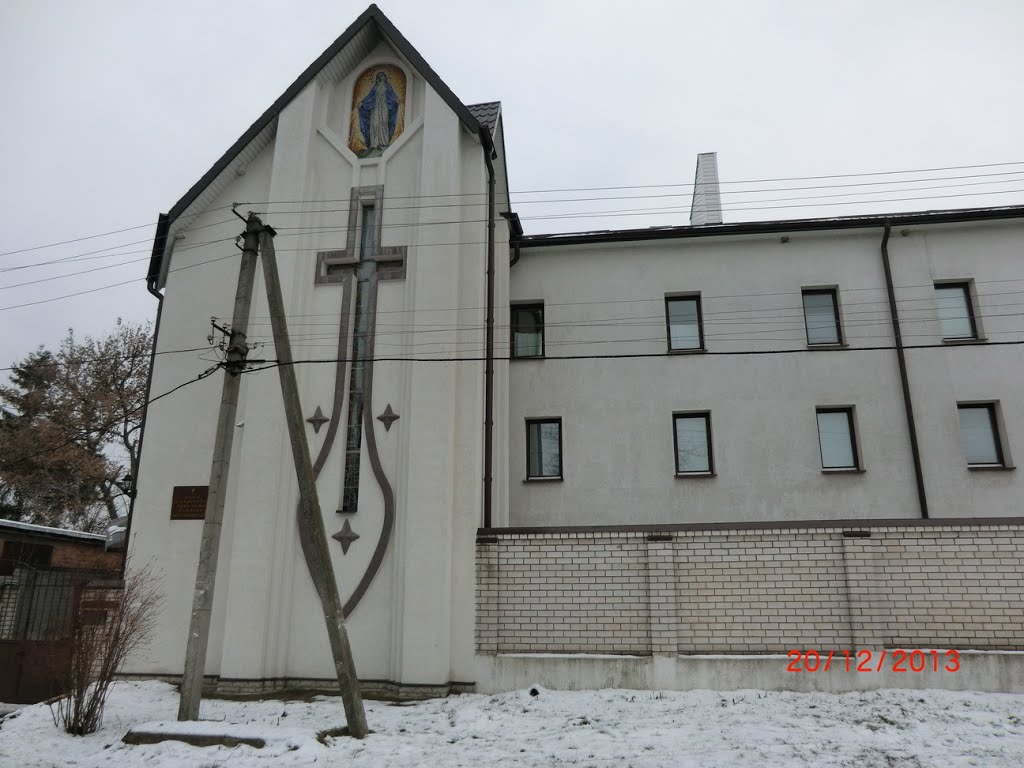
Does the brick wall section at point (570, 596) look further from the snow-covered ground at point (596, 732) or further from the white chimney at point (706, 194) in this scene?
the white chimney at point (706, 194)

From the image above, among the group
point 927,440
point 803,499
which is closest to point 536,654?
point 803,499

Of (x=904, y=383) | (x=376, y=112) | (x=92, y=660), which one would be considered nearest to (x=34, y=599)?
(x=92, y=660)

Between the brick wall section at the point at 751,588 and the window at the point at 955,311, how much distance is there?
6142mm

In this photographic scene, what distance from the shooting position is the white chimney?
65.3 feet

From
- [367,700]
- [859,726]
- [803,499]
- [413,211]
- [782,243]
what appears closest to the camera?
[859,726]

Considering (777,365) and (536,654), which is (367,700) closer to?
(536,654)

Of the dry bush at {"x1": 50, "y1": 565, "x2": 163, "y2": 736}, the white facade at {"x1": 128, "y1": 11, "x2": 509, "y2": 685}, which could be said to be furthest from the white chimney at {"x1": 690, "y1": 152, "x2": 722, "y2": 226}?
the dry bush at {"x1": 50, "y1": 565, "x2": 163, "y2": 736}

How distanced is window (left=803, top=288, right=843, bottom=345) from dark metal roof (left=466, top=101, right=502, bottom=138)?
23.8 ft

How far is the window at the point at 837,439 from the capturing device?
588 inches

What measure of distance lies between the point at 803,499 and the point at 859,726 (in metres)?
6.47

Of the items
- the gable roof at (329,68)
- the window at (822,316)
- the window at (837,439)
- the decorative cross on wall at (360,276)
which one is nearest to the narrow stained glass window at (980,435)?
the window at (837,439)

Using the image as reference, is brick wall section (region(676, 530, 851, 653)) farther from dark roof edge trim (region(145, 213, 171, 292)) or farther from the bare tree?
the bare tree

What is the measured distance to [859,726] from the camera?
337 inches

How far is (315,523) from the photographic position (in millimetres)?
9266
